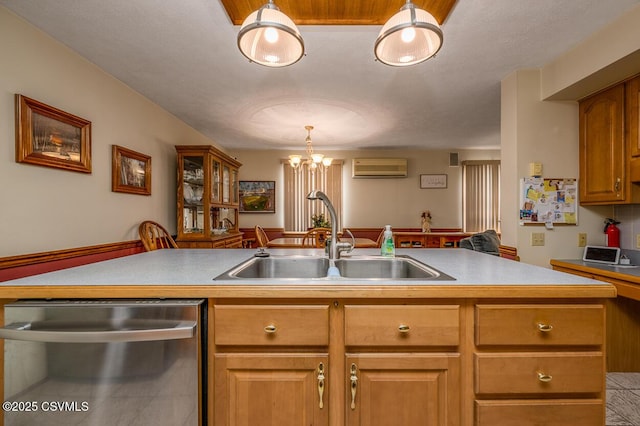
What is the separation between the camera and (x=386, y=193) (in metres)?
5.54

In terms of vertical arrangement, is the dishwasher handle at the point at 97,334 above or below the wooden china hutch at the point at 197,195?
below

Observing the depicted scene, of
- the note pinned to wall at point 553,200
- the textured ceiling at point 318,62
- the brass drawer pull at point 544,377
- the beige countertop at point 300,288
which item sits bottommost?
the brass drawer pull at point 544,377

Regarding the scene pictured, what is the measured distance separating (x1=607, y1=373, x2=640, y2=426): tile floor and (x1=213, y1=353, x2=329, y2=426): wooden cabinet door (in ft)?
6.12

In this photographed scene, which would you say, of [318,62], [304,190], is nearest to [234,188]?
[304,190]

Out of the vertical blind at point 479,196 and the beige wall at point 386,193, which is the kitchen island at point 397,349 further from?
the vertical blind at point 479,196

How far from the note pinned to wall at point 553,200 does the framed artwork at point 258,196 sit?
13.3 ft

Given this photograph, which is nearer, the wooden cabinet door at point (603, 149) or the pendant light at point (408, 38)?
the pendant light at point (408, 38)

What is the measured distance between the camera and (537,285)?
979 millimetres

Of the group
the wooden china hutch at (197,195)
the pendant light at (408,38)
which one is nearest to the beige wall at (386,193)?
the wooden china hutch at (197,195)

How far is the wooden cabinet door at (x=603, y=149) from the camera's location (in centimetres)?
209

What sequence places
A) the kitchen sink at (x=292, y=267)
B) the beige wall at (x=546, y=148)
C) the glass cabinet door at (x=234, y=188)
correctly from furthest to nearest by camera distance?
the glass cabinet door at (x=234, y=188), the beige wall at (x=546, y=148), the kitchen sink at (x=292, y=267)

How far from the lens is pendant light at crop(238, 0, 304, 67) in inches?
43.4

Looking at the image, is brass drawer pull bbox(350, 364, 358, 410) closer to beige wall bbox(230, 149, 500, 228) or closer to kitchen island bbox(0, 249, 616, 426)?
kitchen island bbox(0, 249, 616, 426)

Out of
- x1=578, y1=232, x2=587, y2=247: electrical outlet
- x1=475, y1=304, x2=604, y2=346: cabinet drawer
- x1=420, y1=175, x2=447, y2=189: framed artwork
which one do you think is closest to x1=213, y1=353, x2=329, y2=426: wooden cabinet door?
x1=475, y1=304, x2=604, y2=346: cabinet drawer
